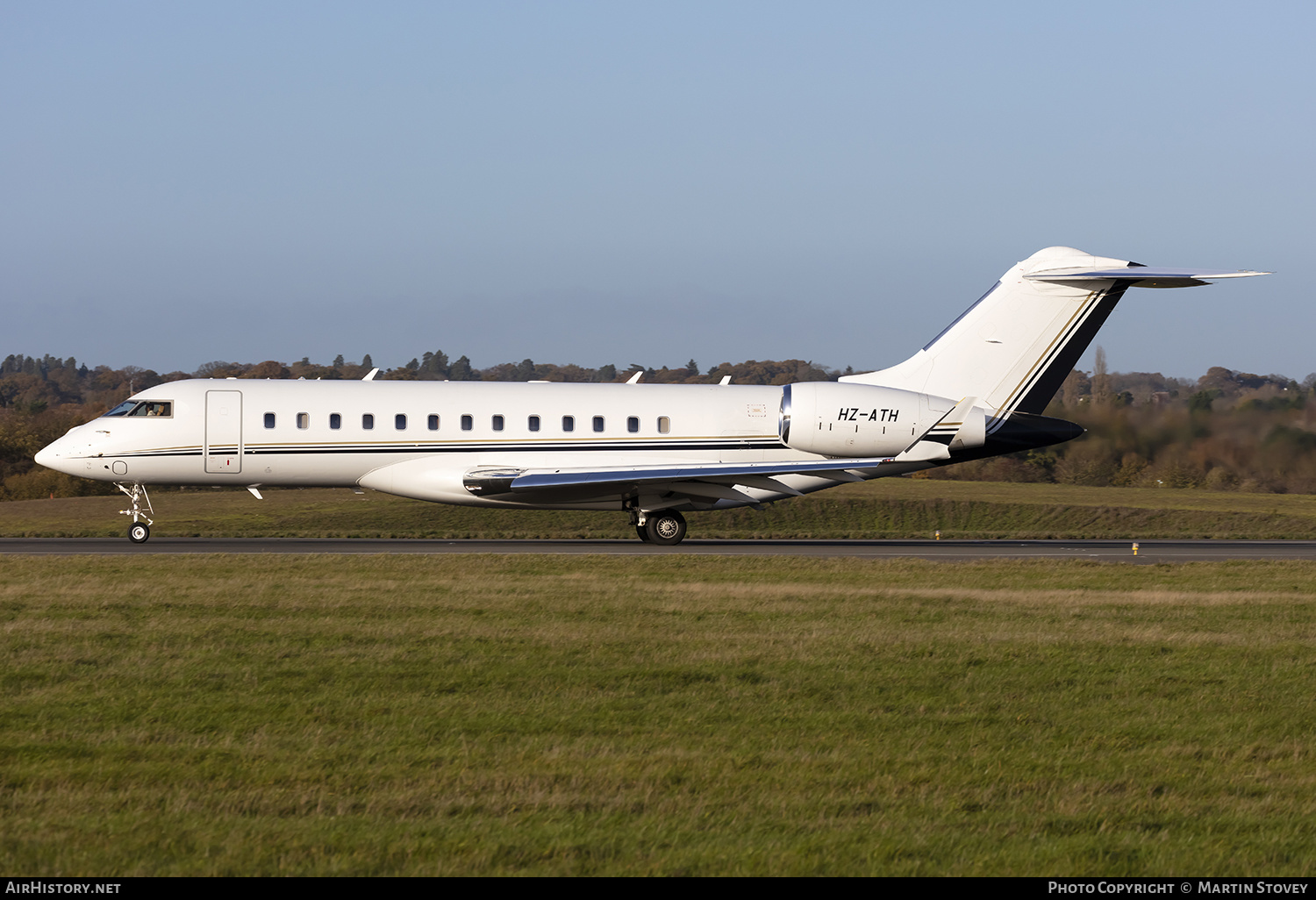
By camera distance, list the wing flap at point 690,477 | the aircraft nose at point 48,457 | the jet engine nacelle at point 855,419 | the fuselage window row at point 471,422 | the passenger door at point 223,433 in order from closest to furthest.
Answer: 1. the wing flap at point 690,477
2. the aircraft nose at point 48,457
3. the passenger door at point 223,433
4. the fuselage window row at point 471,422
5. the jet engine nacelle at point 855,419

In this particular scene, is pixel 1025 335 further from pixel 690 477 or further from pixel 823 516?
pixel 823 516

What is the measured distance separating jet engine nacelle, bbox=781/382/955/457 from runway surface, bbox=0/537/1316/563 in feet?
7.56

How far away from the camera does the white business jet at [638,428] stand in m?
25.7

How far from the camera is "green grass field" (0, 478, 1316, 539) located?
1427 inches

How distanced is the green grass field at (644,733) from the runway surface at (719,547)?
27.3 feet

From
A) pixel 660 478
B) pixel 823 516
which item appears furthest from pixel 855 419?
pixel 823 516

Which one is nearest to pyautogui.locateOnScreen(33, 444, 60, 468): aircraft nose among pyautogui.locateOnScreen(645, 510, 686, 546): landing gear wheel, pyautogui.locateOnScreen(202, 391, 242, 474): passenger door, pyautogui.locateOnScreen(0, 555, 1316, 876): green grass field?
pyautogui.locateOnScreen(202, 391, 242, 474): passenger door

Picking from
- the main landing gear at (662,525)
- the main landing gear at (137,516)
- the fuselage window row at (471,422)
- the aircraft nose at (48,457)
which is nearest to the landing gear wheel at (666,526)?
the main landing gear at (662,525)

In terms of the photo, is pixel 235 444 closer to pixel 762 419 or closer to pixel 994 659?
pixel 762 419

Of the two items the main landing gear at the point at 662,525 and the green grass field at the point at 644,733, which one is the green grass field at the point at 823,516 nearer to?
the main landing gear at the point at 662,525

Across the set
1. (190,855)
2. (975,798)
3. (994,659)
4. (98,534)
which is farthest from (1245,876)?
(98,534)

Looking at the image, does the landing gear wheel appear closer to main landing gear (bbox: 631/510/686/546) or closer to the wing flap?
main landing gear (bbox: 631/510/686/546)

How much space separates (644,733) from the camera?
29.1ft
